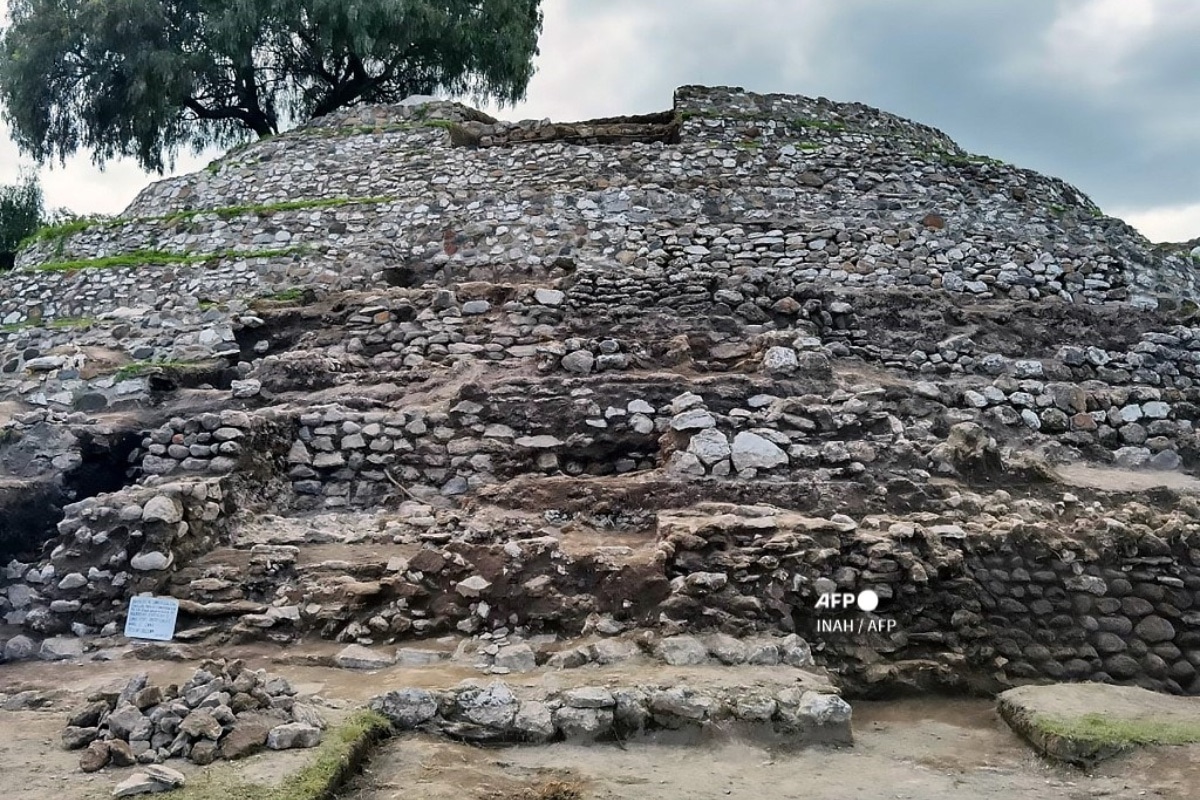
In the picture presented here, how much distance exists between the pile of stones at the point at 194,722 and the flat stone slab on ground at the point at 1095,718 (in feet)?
13.7

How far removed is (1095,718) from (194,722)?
5.12 m

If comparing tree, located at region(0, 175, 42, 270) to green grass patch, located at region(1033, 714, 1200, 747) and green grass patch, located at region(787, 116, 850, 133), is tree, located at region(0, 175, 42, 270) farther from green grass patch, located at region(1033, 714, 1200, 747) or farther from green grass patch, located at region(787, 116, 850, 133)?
green grass patch, located at region(1033, 714, 1200, 747)

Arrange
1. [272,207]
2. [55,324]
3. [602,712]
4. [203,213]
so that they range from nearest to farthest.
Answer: [602,712]
[55,324]
[272,207]
[203,213]

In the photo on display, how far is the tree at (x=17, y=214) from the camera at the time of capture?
2267 cm

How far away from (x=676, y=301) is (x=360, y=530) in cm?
465

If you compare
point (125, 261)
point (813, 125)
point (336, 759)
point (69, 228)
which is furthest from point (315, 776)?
point (69, 228)

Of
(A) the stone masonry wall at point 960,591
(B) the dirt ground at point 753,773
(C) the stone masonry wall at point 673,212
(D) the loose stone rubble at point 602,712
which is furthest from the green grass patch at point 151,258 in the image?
(B) the dirt ground at point 753,773

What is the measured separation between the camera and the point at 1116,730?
504 cm

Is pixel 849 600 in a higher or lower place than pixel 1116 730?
higher

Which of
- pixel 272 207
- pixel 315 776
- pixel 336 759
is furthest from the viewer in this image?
pixel 272 207

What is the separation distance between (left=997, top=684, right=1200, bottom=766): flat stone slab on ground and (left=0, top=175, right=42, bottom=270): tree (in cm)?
2533

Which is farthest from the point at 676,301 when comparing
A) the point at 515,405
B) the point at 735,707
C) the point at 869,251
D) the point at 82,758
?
the point at 82,758
